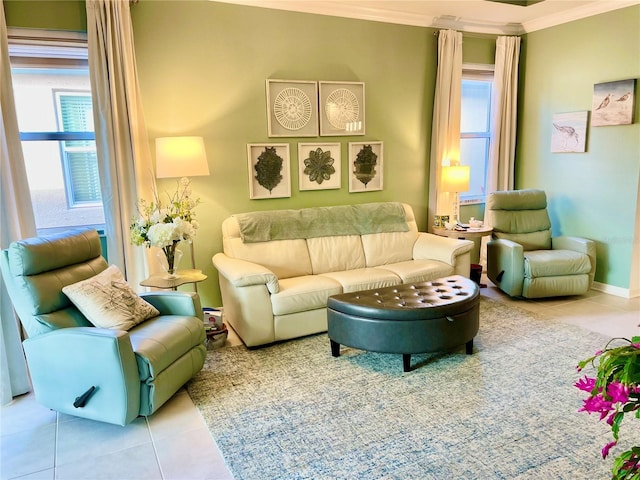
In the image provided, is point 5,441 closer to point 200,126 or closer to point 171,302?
point 171,302

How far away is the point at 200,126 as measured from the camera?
12.8ft

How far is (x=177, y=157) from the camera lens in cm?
336

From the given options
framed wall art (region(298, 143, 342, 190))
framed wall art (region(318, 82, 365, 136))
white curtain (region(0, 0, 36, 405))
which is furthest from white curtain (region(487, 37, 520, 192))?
white curtain (region(0, 0, 36, 405))

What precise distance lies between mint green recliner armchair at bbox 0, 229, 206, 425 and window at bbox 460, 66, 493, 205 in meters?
3.82

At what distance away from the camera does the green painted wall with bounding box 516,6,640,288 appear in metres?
4.22

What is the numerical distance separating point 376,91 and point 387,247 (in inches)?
63.0

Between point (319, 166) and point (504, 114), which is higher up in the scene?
point (504, 114)

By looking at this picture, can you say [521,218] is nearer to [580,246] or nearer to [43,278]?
[580,246]

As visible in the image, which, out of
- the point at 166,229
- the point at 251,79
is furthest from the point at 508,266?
the point at 166,229

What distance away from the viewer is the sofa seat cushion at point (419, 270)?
3834mm

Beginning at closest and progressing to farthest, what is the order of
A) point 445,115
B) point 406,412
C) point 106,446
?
point 106,446 < point 406,412 < point 445,115

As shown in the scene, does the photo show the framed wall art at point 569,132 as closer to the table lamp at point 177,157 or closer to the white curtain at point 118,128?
the table lamp at point 177,157

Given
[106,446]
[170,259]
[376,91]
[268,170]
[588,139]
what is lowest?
[106,446]

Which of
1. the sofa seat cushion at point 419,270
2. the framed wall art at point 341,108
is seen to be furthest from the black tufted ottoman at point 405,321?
the framed wall art at point 341,108
